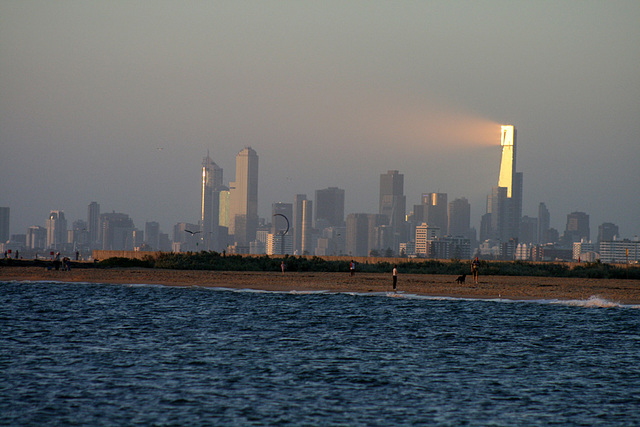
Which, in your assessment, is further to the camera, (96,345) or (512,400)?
(96,345)

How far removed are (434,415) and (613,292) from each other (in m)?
40.1

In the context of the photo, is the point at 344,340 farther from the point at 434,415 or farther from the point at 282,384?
the point at 434,415

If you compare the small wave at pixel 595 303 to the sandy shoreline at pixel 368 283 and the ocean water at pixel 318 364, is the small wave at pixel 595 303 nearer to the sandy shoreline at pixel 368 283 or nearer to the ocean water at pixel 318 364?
the ocean water at pixel 318 364

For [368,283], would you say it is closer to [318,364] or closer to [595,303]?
[595,303]

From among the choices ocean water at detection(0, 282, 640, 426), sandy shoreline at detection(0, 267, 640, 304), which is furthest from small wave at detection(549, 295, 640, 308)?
sandy shoreline at detection(0, 267, 640, 304)

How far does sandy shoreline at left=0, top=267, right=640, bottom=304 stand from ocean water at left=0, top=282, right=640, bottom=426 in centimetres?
607

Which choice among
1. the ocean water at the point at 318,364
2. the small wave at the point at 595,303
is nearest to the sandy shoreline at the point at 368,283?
the small wave at the point at 595,303

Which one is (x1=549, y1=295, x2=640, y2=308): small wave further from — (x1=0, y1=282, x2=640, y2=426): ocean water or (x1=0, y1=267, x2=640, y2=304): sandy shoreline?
(x1=0, y1=267, x2=640, y2=304): sandy shoreline

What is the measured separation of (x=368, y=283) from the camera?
59.8 m

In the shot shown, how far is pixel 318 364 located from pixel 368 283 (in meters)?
34.2

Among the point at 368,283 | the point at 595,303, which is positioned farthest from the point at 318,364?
the point at 368,283

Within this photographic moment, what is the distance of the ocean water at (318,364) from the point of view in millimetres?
19062

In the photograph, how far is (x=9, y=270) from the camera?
239ft

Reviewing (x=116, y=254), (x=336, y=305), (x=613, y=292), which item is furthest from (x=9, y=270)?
(x=613, y=292)
